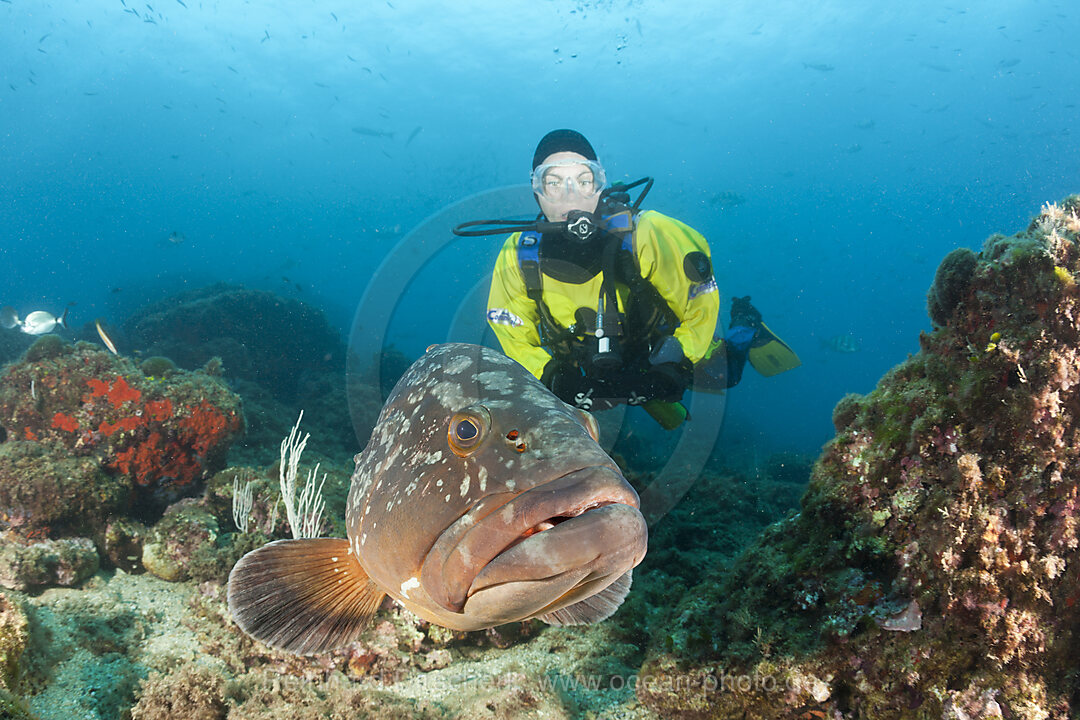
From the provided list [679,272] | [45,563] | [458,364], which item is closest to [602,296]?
[679,272]

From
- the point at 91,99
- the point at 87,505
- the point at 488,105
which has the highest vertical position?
the point at 91,99

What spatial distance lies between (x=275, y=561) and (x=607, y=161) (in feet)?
249

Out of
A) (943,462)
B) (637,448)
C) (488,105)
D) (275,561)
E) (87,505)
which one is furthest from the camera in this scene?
(488,105)

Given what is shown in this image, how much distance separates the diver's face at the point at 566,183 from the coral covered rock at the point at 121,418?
17.2ft

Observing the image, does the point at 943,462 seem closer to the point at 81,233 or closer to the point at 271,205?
the point at 271,205

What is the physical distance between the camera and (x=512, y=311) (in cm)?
546

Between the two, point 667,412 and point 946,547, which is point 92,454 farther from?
point 946,547

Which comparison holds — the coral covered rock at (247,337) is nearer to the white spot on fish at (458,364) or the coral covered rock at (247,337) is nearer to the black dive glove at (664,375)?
the black dive glove at (664,375)

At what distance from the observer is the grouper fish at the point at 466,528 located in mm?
1498

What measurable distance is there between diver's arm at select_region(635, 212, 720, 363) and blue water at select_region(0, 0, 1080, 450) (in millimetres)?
3903

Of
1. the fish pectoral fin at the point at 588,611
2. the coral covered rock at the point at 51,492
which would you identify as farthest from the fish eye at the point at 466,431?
the coral covered rock at the point at 51,492

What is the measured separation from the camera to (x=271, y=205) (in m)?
110

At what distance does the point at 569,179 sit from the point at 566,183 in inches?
2.3

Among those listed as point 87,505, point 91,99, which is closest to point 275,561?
point 87,505
